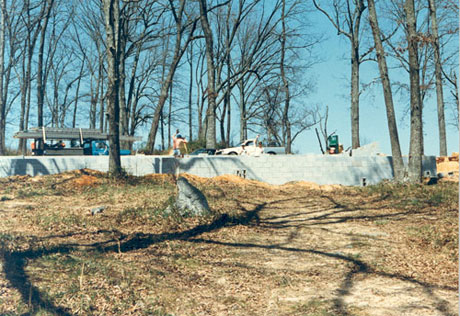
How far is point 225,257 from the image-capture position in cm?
718

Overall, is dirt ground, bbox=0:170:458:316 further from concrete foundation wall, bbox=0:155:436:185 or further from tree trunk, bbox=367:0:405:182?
tree trunk, bbox=367:0:405:182

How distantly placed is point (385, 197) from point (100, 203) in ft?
30.7

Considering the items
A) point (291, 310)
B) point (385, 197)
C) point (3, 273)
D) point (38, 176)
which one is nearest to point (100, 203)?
point (38, 176)

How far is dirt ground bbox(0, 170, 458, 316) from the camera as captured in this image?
512 cm

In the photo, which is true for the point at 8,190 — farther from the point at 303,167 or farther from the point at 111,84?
the point at 303,167

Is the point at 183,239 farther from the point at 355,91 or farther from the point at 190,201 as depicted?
the point at 355,91

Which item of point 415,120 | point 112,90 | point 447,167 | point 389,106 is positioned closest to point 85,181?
point 112,90

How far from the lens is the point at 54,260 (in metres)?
6.33

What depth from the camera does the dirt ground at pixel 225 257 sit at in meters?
5.12

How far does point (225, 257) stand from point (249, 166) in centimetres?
1186

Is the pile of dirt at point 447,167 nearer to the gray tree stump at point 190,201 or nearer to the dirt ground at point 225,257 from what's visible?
the dirt ground at point 225,257

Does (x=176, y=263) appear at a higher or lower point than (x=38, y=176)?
lower

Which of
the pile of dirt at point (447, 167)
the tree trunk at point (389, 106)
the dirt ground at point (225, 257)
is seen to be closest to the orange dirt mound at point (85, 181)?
the dirt ground at point (225, 257)

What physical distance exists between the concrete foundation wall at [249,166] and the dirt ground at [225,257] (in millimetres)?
3879
